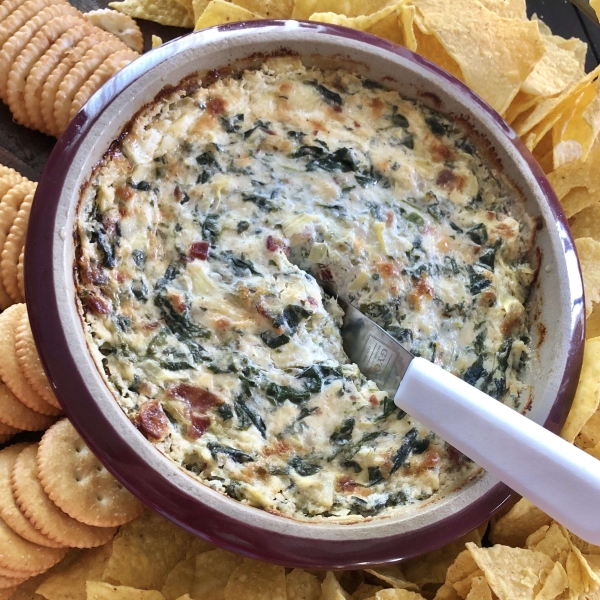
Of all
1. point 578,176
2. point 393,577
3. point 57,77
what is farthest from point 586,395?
point 57,77

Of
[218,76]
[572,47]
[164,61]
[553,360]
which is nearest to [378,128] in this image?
[218,76]

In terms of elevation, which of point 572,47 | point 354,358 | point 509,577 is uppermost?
point 572,47

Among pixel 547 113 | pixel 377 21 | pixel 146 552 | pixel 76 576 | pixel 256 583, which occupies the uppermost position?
pixel 377 21

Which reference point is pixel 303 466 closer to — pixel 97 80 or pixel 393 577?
pixel 393 577

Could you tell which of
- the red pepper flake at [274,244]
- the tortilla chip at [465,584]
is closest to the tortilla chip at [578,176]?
the red pepper flake at [274,244]

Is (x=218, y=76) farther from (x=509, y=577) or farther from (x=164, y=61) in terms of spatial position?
(x=509, y=577)

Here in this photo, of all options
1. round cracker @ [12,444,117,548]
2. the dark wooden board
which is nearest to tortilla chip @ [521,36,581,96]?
the dark wooden board
